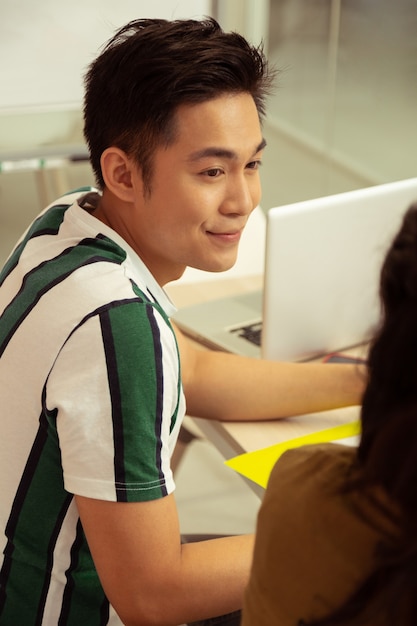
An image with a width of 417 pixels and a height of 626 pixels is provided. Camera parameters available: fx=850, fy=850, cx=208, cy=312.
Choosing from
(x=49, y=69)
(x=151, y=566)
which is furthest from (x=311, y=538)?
(x=49, y=69)

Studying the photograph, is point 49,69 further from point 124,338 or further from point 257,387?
point 124,338

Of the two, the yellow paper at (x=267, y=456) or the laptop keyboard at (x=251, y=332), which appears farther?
the laptop keyboard at (x=251, y=332)

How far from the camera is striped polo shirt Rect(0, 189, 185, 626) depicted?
1.03 meters

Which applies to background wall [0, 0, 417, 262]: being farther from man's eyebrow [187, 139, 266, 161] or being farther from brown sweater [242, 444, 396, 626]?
brown sweater [242, 444, 396, 626]

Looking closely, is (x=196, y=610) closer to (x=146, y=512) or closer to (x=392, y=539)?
(x=146, y=512)

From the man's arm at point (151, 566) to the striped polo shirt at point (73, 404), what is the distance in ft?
0.08

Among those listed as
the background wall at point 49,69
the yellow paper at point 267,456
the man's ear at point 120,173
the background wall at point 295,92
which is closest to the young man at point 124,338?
the man's ear at point 120,173

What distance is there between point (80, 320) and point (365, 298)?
715 mm

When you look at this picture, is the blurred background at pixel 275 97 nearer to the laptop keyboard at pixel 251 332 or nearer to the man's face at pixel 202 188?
the laptop keyboard at pixel 251 332

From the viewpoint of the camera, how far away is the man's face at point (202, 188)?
1.21 metres

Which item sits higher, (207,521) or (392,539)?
(392,539)

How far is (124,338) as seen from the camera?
1.04 metres

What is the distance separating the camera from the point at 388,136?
3.63 meters

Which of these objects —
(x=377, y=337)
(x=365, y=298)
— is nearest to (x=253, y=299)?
(x=365, y=298)
